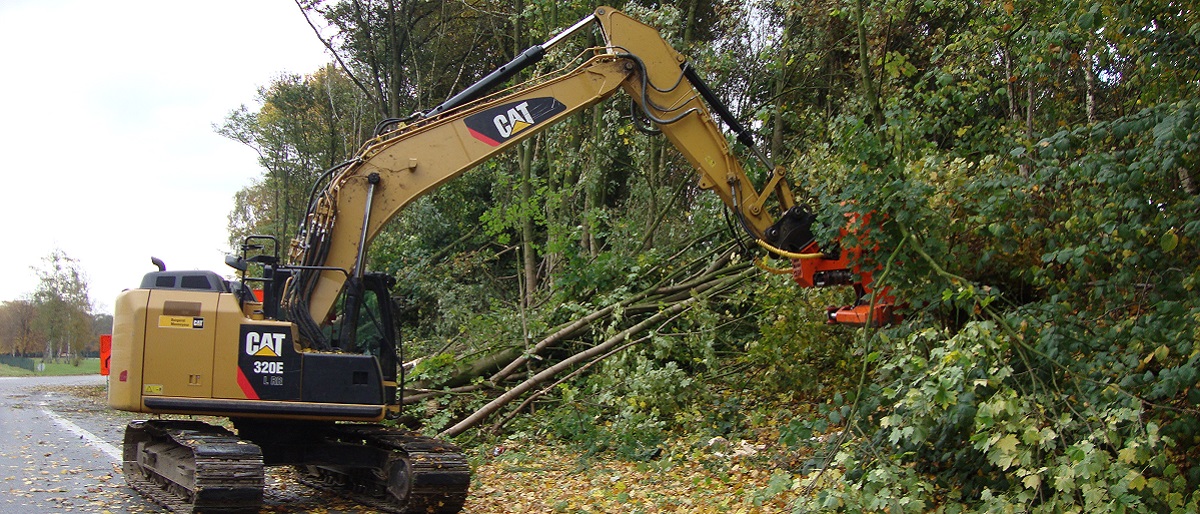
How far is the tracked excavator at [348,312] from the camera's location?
24.9ft

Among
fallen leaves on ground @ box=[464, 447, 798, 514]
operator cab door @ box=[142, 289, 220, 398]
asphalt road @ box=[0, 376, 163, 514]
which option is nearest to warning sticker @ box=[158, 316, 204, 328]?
operator cab door @ box=[142, 289, 220, 398]

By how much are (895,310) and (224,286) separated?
550cm

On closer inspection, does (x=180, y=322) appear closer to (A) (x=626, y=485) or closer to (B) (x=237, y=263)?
A: (B) (x=237, y=263)

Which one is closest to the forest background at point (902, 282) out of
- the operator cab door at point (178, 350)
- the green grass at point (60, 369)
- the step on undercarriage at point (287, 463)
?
the step on undercarriage at point (287, 463)

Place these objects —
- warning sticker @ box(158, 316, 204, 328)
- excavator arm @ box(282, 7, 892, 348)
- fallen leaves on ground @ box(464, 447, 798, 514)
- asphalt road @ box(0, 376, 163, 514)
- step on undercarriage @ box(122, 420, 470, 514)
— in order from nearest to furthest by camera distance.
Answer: step on undercarriage @ box(122, 420, 470, 514) < fallen leaves on ground @ box(464, 447, 798, 514) < warning sticker @ box(158, 316, 204, 328) < excavator arm @ box(282, 7, 892, 348) < asphalt road @ box(0, 376, 163, 514)

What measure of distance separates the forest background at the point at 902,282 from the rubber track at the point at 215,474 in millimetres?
3109

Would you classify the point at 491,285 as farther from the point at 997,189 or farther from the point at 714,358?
the point at 997,189

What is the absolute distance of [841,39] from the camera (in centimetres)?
1412

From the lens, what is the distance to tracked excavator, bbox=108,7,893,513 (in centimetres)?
758

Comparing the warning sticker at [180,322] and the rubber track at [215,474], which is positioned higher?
the warning sticker at [180,322]

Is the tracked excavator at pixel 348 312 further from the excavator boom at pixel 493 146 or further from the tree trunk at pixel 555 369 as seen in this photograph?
the tree trunk at pixel 555 369

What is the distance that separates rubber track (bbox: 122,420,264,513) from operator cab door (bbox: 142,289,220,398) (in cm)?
44

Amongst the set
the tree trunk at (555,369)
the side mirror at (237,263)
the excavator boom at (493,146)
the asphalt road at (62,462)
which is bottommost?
the asphalt road at (62,462)

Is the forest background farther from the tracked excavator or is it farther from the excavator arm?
the tracked excavator
